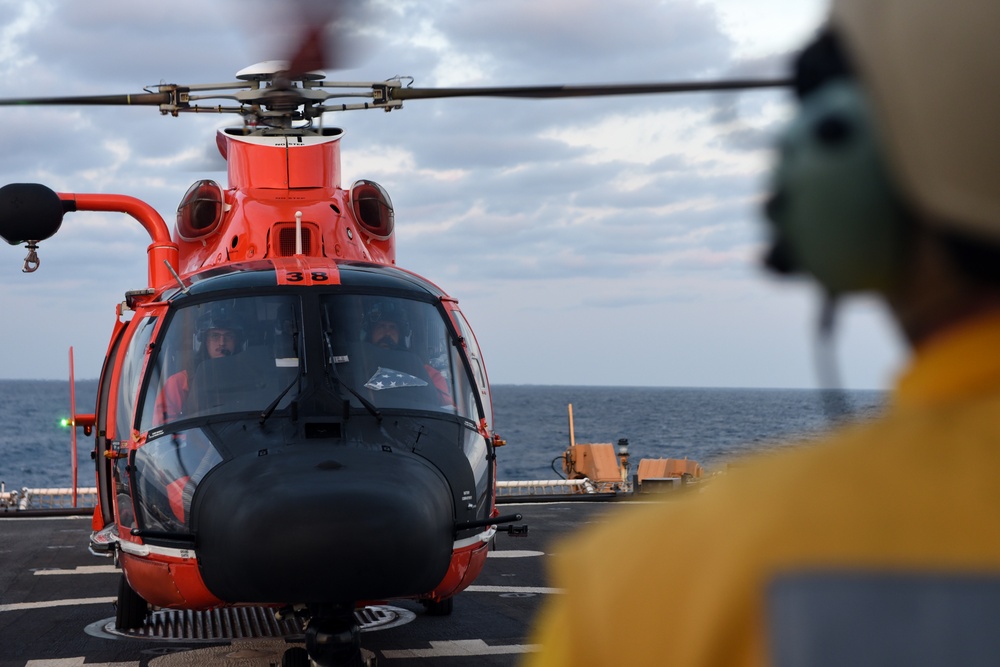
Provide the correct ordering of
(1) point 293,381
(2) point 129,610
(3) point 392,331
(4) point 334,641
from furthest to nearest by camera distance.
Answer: (2) point 129,610, (3) point 392,331, (1) point 293,381, (4) point 334,641

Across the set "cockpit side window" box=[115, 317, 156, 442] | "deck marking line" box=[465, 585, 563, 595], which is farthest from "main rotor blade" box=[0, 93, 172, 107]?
"deck marking line" box=[465, 585, 563, 595]

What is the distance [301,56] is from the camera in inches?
308

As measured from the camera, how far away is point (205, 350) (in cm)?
675

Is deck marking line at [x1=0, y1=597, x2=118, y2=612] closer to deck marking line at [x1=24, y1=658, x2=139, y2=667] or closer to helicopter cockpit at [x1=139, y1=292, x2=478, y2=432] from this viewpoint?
deck marking line at [x1=24, y1=658, x2=139, y2=667]

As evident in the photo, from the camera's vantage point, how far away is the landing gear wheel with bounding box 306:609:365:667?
18.8ft

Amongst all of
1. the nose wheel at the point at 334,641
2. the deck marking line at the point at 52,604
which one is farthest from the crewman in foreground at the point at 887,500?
the deck marking line at the point at 52,604

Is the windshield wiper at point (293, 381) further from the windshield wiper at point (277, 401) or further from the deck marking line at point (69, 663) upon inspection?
Answer: the deck marking line at point (69, 663)

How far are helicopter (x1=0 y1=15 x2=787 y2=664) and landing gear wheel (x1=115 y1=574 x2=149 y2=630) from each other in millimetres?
20

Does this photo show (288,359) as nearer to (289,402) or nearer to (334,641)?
(289,402)

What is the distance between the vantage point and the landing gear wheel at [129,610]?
8.44 m

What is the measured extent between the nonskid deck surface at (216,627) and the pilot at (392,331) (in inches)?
74.0

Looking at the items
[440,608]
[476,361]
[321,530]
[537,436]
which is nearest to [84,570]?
[440,608]

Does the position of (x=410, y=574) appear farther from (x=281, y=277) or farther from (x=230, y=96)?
(x=230, y=96)

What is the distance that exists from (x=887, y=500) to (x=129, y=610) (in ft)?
27.4
